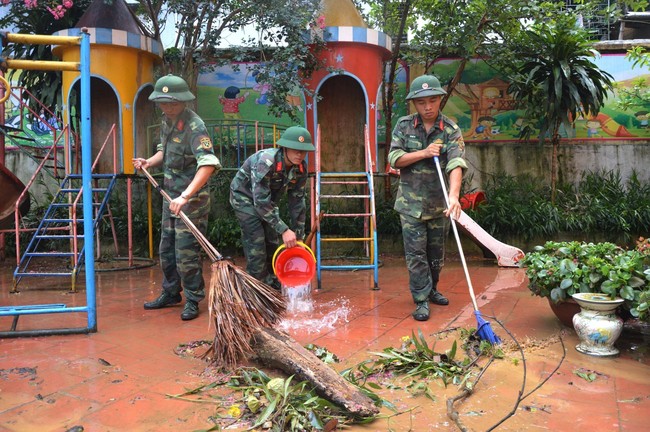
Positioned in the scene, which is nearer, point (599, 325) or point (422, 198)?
point (599, 325)

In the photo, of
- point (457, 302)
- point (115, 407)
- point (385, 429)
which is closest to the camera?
point (385, 429)

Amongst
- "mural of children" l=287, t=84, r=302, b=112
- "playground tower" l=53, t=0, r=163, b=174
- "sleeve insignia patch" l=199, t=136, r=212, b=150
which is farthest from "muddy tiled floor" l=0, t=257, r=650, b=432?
"mural of children" l=287, t=84, r=302, b=112

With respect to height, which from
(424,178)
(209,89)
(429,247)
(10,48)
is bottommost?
(429,247)

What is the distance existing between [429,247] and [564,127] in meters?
4.36

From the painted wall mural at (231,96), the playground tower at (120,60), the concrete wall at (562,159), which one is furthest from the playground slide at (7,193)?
the concrete wall at (562,159)

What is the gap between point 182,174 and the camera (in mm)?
4449

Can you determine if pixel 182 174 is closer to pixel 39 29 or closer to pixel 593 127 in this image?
pixel 39 29

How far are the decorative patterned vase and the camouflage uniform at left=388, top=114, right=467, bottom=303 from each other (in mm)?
1296

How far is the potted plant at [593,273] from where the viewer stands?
3.30 meters

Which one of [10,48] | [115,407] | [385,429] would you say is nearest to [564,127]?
[385,429]

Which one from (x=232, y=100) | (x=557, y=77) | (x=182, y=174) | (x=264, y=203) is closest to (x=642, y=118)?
(x=557, y=77)

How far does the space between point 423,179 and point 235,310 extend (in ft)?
6.64

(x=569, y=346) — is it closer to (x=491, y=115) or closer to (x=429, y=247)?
(x=429, y=247)

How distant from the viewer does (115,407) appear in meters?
2.59
